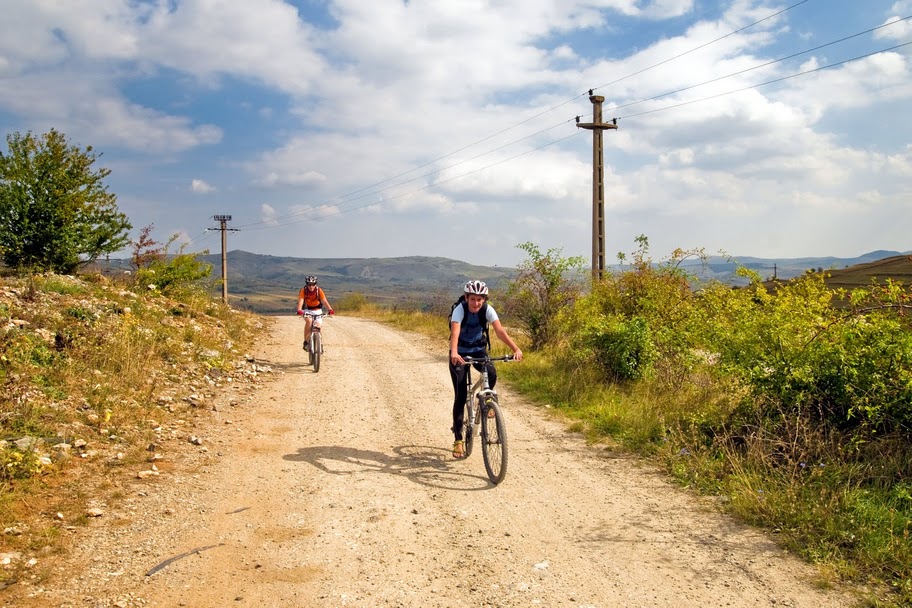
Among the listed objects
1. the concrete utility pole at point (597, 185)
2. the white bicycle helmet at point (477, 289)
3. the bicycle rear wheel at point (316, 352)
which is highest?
the concrete utility pole at point (597, 185)

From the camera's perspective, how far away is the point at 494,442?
6.66 m

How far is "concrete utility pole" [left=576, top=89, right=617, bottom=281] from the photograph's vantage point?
61.3ft

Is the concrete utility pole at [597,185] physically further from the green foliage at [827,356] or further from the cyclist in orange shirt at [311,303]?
the green foliage at [827,356]

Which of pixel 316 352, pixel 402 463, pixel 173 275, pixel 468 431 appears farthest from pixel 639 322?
pixel 173 275

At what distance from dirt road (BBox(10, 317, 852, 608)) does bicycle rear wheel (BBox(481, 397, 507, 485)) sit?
17 cm

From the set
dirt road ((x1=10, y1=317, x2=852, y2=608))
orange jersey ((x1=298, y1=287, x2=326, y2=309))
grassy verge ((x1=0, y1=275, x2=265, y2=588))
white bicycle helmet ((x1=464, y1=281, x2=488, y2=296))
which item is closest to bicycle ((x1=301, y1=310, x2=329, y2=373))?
orange jersey ((x1=298, y1=287, x2=326, y2=309))

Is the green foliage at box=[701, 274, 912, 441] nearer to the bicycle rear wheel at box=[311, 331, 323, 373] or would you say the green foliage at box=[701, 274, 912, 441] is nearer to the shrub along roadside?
the shrub along roadside

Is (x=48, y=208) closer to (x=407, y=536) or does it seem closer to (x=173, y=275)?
(x=173, y=275)

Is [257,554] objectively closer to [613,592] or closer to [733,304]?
[613,592]

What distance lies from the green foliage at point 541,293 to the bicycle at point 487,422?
28.8 ft

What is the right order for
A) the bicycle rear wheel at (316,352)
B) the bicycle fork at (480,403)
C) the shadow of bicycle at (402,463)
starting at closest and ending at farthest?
the shadow of bicycle at (402,463) < the bicycle fork at (480,403) < the bicycle rear wheel at (316,352)

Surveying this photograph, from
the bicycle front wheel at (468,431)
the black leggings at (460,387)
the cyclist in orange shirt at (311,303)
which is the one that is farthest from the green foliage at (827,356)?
the cyclist in orange shirt at (311,303)

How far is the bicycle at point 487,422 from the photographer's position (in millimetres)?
6562

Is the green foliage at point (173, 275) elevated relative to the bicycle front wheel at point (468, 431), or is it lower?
elevated
